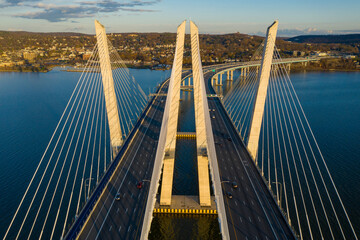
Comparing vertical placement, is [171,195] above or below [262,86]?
below

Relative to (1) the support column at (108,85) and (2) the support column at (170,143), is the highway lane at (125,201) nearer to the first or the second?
(2) the support column at (170,143)

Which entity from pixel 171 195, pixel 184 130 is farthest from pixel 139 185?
pixel 184 130

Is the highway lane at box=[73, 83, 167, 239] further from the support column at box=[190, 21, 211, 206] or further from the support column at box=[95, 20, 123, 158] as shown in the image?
the support column at box=[190, 21, 211, 206]

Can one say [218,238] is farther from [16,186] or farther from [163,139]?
[16,186]

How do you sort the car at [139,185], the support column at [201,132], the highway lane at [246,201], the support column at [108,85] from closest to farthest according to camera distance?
the highway lane at [246,201] < the support column at [201,132] < the car at [139,185] < the support column at [108,85]

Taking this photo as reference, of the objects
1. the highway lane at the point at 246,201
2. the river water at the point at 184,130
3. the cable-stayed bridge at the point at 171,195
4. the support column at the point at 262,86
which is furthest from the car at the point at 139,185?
the support column at the point at 262,86

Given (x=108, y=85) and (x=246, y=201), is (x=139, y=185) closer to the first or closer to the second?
(x=246, y=201)
